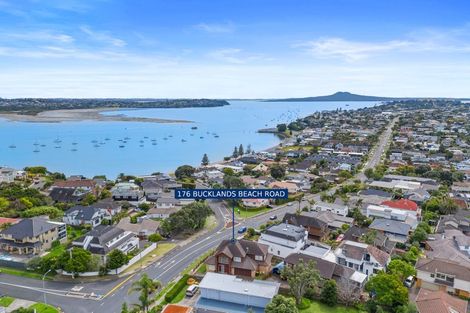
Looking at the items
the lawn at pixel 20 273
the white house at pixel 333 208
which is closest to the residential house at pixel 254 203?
the white house at pixel 333 208

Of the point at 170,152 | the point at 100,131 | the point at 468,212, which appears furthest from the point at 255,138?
the point at 468,212

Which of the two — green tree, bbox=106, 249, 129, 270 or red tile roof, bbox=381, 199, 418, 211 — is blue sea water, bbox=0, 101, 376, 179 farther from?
red tile roof, bbox=381, 199, 418, 211

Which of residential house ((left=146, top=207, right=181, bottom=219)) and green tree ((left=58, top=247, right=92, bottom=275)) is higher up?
green tree ((left=58, top=247, right=92, bottom=275))

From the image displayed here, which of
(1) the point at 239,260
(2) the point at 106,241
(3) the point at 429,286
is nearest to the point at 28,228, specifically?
(2) the point at 106,241

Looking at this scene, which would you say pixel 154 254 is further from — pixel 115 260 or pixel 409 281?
pixel 409 281

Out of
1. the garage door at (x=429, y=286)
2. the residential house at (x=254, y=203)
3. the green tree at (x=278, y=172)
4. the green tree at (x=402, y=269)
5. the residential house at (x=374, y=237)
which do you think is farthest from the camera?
the green tree at (x=278, y=172)

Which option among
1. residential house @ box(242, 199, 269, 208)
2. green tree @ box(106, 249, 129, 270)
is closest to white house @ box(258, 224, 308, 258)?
green tree @ box(106, 249, 129, 270)

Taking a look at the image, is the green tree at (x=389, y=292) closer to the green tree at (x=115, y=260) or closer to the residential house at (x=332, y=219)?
the residential house at (x=332, y=219)
